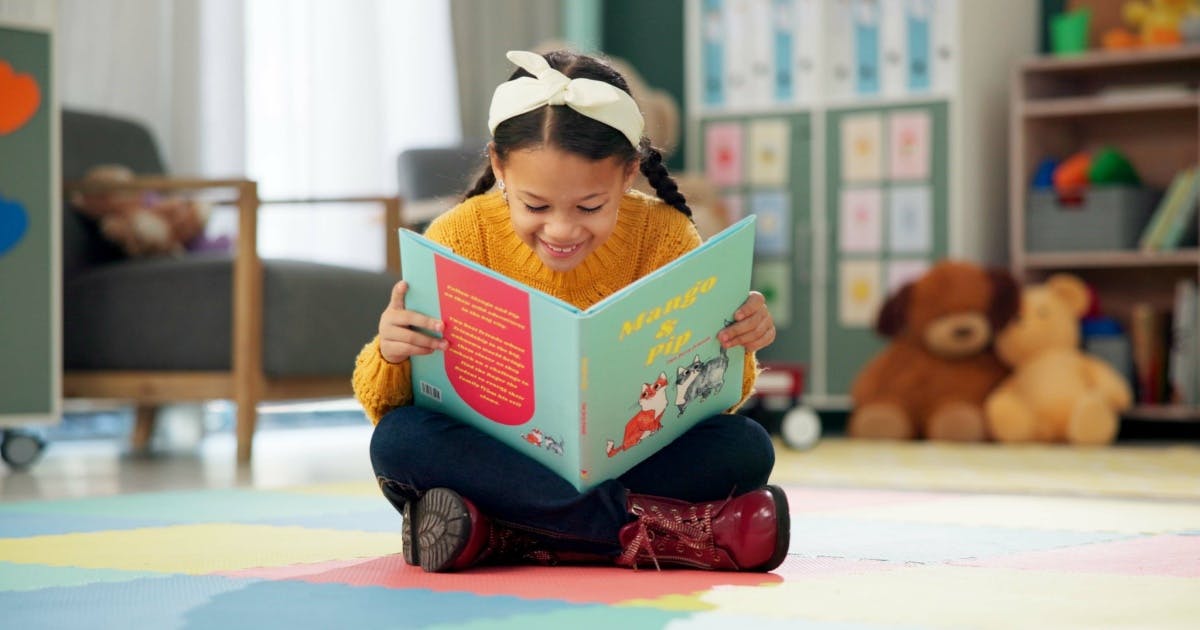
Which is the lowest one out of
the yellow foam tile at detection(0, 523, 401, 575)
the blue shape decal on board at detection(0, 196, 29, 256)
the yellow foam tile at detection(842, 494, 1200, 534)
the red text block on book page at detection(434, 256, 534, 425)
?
the yellow foam tile at detection(842, 494, 1200, 534)

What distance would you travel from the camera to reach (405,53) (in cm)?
426

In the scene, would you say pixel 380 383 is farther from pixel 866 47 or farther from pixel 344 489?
pixel 866 47

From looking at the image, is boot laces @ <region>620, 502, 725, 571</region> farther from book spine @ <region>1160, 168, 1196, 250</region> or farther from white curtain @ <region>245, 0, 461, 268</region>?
book spine @ <region>1160, 168, 1196, 250</region>

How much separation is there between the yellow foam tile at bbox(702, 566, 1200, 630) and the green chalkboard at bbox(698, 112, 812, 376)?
2.81 meters

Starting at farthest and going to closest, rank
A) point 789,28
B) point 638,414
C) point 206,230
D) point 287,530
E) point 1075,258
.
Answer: point 789,28 → point 1075,258 → point 206,230 → point 287,530 → point 638,414

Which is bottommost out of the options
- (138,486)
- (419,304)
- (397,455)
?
(138,486)

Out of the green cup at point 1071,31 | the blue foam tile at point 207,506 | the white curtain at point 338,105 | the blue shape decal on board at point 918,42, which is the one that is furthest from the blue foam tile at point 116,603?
the green cup at point 1071,31

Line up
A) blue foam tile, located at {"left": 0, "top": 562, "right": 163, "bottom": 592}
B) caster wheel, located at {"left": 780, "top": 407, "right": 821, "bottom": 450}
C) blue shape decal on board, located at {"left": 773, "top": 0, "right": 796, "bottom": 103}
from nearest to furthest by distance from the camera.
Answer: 1. blue foam tile, located at {"left": 0, "top": 562, "right": 163, "bottom": 592}
2. caster wheel, located at {"left": 780, "top": 407, "right": 821, "bottom": 450}
3. blue shape decal on board, located at {"left": 773, "top": 0, "right": 796, "bottom": 103}

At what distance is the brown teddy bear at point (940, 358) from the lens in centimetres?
371

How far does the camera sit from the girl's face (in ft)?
4.58

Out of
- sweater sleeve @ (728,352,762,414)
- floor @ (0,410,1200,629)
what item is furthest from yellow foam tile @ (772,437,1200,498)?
sweater sleeve @ (728,352,762,414)

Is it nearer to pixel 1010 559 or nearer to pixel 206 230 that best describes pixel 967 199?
pixel 206 230

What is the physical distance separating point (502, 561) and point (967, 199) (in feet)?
9.15

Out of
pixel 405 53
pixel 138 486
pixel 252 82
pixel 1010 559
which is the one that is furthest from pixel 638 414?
pixel 405 53
